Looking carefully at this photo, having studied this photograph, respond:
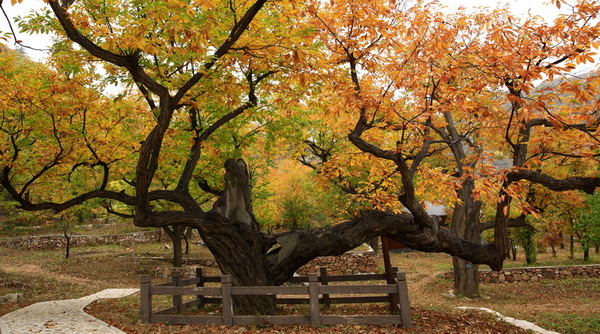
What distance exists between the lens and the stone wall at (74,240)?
2633 centimetres

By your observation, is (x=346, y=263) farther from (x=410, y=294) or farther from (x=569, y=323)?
(x=569, y=323)

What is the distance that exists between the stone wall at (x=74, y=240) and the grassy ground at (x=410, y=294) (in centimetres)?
125

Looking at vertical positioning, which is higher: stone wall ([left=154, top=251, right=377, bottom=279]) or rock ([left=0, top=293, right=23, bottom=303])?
rock ([left=0, top=293, right=23, bottom=303])

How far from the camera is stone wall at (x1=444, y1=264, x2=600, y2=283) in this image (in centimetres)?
1800

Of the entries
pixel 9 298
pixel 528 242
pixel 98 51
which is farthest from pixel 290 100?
pixel 528 242

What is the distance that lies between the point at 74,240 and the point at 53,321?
22.8 metres

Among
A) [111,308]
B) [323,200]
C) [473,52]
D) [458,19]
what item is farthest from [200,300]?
[323,200]

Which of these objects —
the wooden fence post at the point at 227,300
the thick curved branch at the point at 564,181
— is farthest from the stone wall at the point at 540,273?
the wooden fence post at the point at 227,300

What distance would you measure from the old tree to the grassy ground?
1470 mm

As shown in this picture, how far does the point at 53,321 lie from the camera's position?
7.66m

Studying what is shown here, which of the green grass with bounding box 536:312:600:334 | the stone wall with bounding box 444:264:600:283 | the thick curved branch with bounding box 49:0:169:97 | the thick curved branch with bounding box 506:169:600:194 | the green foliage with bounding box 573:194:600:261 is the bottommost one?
the stone wall with bounding box 444:264:600:283

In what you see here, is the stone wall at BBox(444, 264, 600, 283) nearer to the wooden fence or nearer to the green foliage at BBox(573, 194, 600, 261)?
the green foliage at BBox(573, 194, 600, 261)

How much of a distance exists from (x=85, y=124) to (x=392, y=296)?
26.1 ft

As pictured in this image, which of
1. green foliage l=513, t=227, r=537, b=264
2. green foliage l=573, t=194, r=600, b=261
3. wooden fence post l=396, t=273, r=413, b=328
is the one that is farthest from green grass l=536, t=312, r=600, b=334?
green foliage l=513, t=227, r=537, b=264
